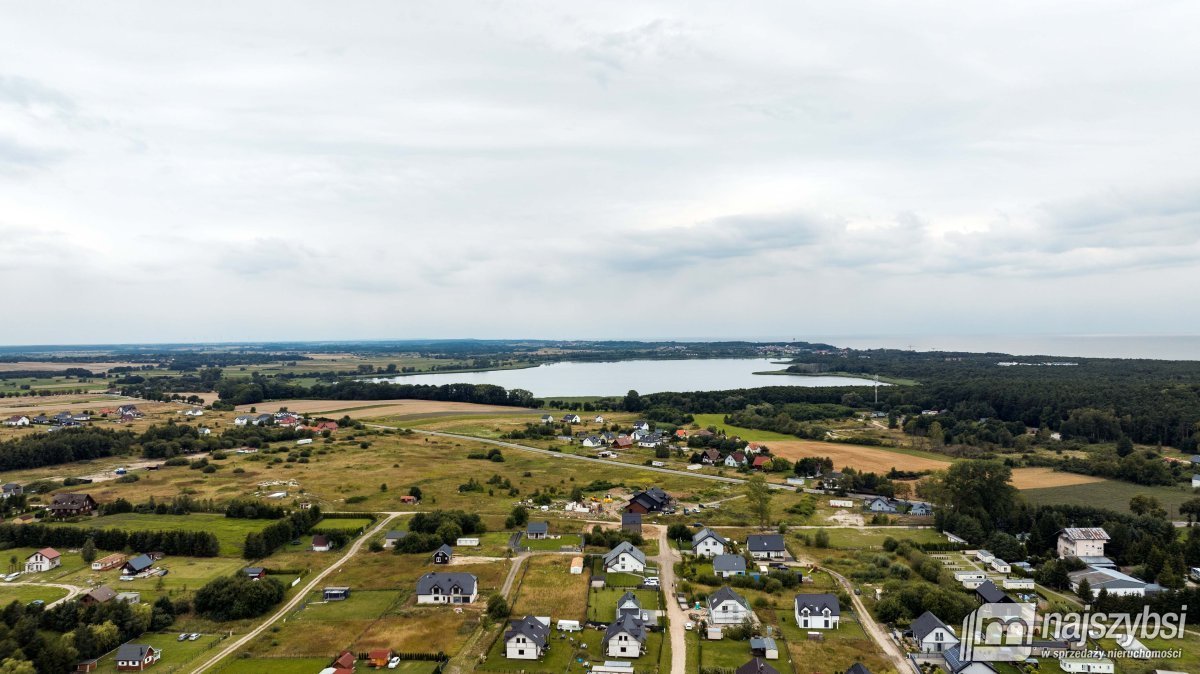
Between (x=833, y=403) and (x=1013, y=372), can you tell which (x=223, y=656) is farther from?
(x=1013, y=372)

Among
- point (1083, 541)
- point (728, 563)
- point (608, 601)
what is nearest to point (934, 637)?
point (728, 563)

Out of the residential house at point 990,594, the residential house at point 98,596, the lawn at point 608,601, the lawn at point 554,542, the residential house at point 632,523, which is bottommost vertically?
the lawn at point 554,542

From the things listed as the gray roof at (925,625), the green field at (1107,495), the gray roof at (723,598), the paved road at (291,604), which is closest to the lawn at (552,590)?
the gray roof at (723,598)

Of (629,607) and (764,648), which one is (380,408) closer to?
(629,607)

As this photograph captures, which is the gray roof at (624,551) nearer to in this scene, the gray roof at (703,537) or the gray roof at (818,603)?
→ the gray roof at (703,537)

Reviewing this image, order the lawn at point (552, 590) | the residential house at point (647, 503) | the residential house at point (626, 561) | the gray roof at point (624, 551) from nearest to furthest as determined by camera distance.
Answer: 1. the lawn at point (552, 590)
2. the residential house at point (626, 561)
3. the gray roof at point (624, 551)
4. the residential house at point (647, 503)

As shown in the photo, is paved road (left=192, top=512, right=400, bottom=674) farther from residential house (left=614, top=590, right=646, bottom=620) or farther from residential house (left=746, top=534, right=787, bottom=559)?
residential house (left=746, top=534, right=787, bottom=559)

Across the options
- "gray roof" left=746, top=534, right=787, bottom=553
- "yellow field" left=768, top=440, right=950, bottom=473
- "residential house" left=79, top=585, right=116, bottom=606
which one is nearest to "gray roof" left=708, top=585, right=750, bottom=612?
"gray roof" left=746, top=534, right=787, bottom=553

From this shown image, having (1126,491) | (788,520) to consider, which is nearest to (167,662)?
(788,520)
